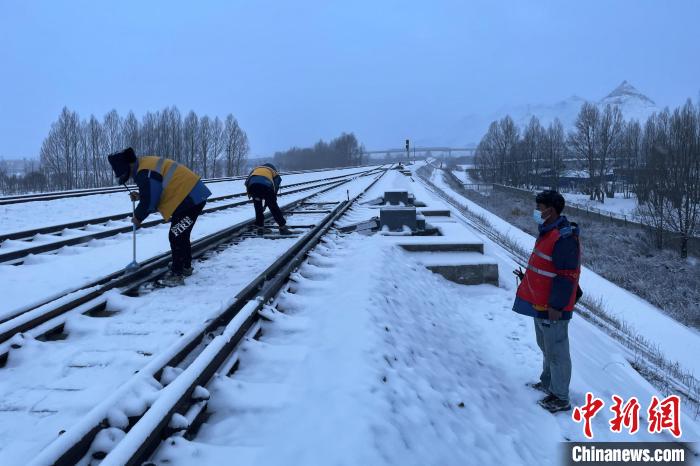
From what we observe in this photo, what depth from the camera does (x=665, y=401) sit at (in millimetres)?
4828

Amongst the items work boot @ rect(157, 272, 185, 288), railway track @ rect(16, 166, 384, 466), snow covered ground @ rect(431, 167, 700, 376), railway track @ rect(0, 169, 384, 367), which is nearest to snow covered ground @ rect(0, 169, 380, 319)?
railway track @ rect(0, 169, 384, 367)

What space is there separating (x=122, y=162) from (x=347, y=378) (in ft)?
13.2

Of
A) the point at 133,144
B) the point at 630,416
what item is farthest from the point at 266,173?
the point at 133,144

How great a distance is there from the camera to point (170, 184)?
614cm

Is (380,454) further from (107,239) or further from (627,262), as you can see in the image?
(627,262)

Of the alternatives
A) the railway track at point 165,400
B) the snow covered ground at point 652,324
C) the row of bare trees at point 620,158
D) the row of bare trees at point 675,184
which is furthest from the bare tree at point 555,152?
the railway track at point 165,400

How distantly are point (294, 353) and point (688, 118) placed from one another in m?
41.9

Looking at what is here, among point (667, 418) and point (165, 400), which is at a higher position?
point (165, 400)

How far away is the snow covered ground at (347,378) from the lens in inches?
113

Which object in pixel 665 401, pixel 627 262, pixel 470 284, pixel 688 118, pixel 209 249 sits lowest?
pixel 627 262

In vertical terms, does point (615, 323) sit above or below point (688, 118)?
below

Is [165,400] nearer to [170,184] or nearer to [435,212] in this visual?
[170,184]

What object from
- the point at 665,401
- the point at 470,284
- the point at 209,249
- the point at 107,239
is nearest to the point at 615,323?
the point at 470,284

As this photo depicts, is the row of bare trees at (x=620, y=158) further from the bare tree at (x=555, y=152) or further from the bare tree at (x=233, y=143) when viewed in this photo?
the bare tree at (x=233, y=143)
